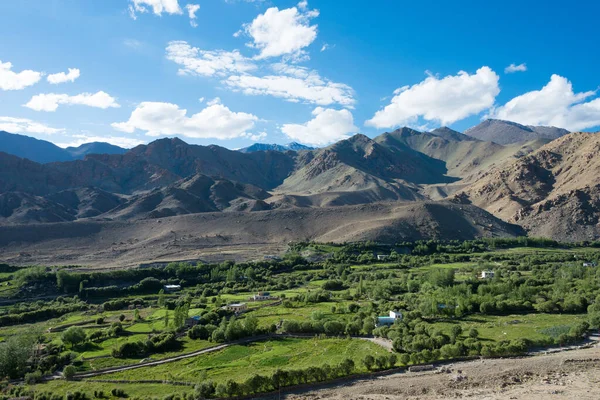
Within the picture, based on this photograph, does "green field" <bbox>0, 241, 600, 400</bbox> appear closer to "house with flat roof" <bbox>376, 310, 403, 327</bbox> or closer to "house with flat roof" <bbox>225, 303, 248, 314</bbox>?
"house with flat roof" <bbox>376, 310, 403, 327</bbox>

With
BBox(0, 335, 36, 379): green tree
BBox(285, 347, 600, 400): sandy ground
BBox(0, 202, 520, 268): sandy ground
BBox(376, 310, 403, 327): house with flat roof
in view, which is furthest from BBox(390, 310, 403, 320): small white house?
BBox(0, 202, 520, 268): sandy ground

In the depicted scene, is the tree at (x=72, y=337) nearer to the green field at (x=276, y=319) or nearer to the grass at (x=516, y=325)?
the green field at (x=276, y=319)

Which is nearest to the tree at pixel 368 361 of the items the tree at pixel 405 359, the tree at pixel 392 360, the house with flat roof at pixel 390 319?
the tree at pixel 392 360

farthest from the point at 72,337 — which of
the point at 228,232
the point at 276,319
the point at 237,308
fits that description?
the point at 228,232

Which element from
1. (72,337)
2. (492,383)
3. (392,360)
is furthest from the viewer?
(72,337)

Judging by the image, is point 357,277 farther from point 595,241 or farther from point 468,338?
point 595,241

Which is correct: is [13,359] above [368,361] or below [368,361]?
below

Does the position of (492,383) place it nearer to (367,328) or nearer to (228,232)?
(367,328)
